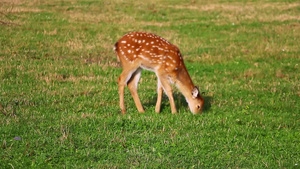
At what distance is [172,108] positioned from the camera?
27.3 ft

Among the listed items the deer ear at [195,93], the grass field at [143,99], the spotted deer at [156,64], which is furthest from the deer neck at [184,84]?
the grass field at [143,99]

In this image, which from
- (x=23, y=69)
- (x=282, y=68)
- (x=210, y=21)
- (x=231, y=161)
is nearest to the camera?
(x=231, y=161)

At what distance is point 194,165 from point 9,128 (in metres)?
3.06

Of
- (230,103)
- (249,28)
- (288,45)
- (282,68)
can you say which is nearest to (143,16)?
(249,28)

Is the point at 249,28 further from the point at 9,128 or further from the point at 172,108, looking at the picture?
the point at 9,128

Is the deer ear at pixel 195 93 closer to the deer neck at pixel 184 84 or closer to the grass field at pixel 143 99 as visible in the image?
the deer neck at pixel 184 84

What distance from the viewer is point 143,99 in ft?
30.8

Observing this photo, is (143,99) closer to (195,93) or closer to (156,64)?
(156,64)

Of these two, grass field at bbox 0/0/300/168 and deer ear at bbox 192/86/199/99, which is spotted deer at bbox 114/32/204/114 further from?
grass field at bbox 0/0/300/168

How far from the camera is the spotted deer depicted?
8148 millimetres

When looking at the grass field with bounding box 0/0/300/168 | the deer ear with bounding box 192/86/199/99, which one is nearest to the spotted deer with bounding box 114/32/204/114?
the deer ear with bounding box 192/86/199/99

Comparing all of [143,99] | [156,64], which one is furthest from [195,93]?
[143,99]

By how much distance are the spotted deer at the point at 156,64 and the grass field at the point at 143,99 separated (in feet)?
1.17

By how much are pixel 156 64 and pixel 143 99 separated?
1.49 meters
